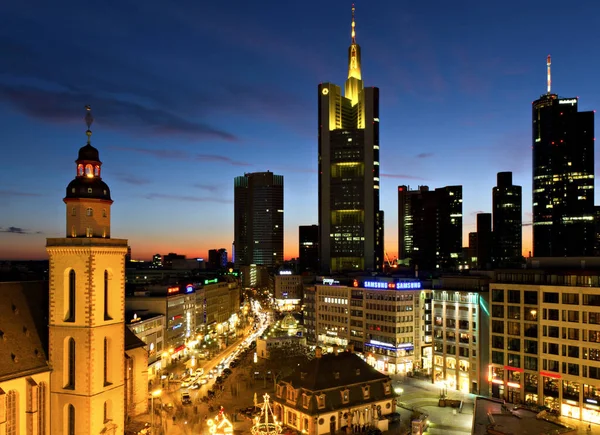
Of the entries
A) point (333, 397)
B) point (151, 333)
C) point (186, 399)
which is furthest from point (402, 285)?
point (186, 399)

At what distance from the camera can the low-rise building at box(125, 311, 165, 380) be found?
4259 inches

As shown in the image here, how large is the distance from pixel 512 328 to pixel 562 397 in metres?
13.5

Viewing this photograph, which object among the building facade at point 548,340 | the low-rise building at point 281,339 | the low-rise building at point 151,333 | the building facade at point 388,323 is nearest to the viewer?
the building facade at point 548,340

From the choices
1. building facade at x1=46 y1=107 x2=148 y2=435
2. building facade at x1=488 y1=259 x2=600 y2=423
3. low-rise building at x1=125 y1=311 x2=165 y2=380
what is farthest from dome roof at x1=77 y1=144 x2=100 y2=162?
building facade at x1=488 y1=259 x2=600 y2=423

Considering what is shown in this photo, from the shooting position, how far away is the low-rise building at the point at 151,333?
108188mm

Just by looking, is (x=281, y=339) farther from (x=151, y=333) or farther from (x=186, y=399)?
(x=186, y=399)

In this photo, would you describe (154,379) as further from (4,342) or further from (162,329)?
(4,342)

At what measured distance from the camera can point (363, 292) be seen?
13575 cm

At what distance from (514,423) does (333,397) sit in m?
24.2

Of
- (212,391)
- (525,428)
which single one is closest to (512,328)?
(525,428)

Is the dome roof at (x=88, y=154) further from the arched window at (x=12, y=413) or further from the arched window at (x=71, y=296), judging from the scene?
the arched window at (x=12, y=413)

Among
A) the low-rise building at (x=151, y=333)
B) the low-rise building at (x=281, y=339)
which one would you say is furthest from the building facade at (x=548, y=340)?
the low-rise building at (x=151, y=333)

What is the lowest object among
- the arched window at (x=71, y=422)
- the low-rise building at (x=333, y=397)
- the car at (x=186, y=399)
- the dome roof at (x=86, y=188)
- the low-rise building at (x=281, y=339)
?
the low-rise building at (x=281, y=339)

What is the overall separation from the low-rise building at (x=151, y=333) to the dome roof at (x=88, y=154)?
190 feet
